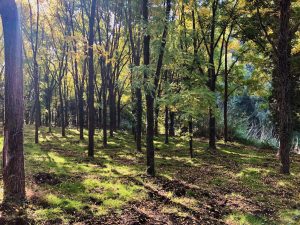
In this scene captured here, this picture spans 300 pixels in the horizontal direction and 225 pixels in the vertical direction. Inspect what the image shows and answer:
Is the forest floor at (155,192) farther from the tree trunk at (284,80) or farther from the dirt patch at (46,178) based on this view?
the tree trunk at (284,80)

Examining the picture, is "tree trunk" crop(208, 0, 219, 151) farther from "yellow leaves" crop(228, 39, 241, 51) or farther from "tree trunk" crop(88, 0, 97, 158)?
"tree trunk" crop(88, 0, 97, 158)

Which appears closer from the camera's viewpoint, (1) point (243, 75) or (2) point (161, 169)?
(2) point (161, 169)

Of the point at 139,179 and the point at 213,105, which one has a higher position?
the point at 213,105

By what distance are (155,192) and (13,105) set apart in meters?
4.42

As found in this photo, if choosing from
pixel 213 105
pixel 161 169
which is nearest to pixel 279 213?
pixel 161 169

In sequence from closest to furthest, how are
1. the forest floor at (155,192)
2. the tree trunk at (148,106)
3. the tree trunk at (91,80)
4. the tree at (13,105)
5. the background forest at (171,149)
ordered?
the tree at (13,105) → the forest floor at (155,192) → the background forest at (171,149) → the tree trunk at (148,106) → the tree trunk at (91,80)

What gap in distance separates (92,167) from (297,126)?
15.2 meters

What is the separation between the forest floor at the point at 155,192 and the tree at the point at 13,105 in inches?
25.6

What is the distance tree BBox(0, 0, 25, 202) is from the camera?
274 inches

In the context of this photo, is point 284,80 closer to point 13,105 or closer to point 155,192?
point 155,192

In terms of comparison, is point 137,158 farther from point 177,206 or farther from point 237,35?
point 237,35

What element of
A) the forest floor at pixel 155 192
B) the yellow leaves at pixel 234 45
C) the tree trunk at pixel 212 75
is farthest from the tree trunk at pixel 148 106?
the yellow leaves at pixel 234 45

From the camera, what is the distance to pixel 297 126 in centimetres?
2158

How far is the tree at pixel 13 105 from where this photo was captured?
696cm
